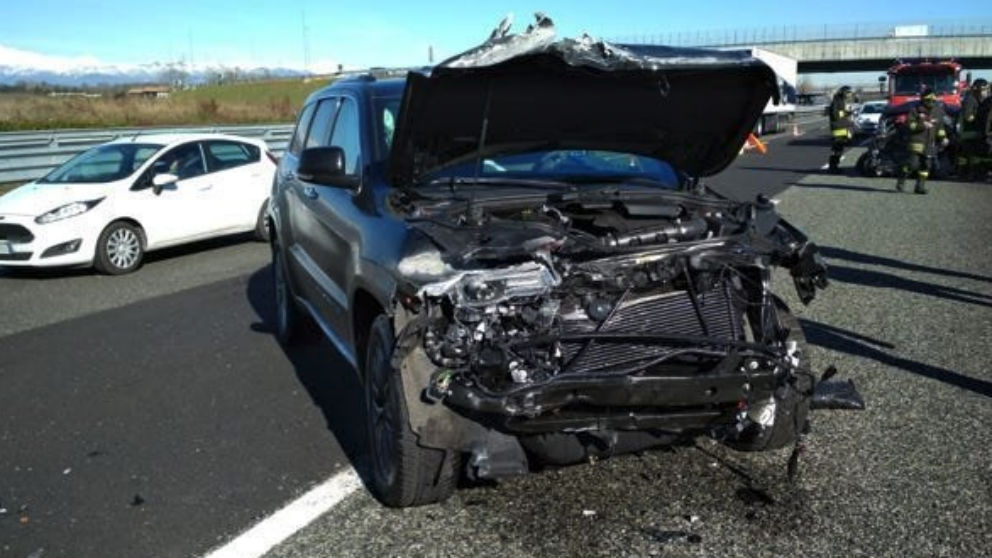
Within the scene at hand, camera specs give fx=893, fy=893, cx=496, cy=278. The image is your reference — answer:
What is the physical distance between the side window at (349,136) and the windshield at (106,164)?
636 cm

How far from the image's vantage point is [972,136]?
18375 mm

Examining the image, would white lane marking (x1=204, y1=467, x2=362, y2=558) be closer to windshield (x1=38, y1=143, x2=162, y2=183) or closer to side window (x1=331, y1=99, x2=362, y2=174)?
side window (x1=331, y1=99, x2=362, y2=174)

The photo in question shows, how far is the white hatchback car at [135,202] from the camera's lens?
9969 mm

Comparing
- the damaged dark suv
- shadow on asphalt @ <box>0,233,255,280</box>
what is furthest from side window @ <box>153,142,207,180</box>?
the damaged dark suv

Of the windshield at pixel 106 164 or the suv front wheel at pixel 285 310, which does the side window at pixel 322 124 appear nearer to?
the suv front wheel at pixel 285 310

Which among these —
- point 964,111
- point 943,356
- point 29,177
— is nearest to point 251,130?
point 29,177

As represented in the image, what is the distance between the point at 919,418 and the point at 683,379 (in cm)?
216

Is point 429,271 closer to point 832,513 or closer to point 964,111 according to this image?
point 832,513

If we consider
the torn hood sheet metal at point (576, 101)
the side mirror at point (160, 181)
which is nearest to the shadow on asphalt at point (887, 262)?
the torn hood sheet metal at point (576, 101)

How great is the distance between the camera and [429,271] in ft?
11.6

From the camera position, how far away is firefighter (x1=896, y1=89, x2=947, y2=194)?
16.5 metres

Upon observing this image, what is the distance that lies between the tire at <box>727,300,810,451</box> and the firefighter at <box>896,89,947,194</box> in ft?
44.9

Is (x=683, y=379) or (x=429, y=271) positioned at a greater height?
(x=429, y=271)

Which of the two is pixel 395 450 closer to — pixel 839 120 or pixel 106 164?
pixel 106 164
